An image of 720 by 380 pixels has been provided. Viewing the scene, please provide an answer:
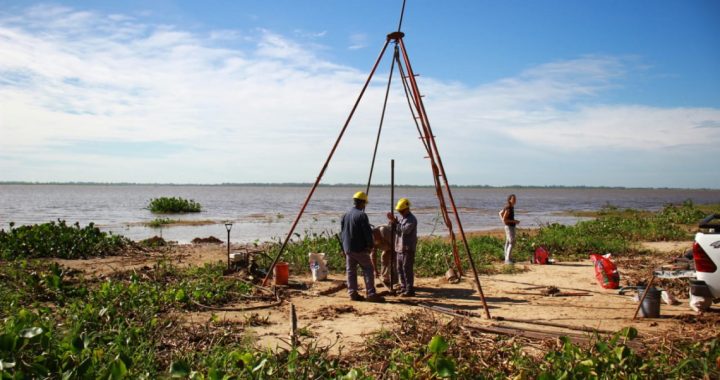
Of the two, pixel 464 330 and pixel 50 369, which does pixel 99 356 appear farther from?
pixel 464 330

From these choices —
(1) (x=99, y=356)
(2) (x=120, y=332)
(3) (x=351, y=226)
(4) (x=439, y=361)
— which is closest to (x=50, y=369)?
(1) (x=99, y=356)

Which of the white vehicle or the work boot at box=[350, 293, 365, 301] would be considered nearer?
the white vehicle

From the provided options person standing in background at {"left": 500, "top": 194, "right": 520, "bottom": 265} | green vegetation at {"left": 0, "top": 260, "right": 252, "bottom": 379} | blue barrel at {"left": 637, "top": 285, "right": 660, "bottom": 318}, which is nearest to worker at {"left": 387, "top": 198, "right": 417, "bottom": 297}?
green vegetation at {"left": 0, "top": 260, "right": 252, "bottom": 379}

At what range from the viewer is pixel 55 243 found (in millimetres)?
12430

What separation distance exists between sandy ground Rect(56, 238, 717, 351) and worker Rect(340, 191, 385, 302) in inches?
9.2

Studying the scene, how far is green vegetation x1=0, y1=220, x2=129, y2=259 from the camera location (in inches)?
466

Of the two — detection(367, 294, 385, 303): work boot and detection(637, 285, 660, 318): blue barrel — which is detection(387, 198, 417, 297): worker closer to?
detection(367, 294, 385, 303): work boot

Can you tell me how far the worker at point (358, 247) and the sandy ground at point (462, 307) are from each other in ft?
0.76

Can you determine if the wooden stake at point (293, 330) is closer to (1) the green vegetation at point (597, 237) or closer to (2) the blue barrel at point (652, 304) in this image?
(2) the blue barrel at point (652, 304)

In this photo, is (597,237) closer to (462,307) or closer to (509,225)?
(509,225)

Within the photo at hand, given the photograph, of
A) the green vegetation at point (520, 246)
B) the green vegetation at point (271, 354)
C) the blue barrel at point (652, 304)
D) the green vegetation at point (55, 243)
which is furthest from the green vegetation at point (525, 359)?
the green vegetation at point (55, 243)

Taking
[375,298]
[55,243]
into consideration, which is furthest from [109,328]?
[55,243]

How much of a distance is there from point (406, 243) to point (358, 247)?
2.99ft

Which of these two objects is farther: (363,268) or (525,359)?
(363,268)
